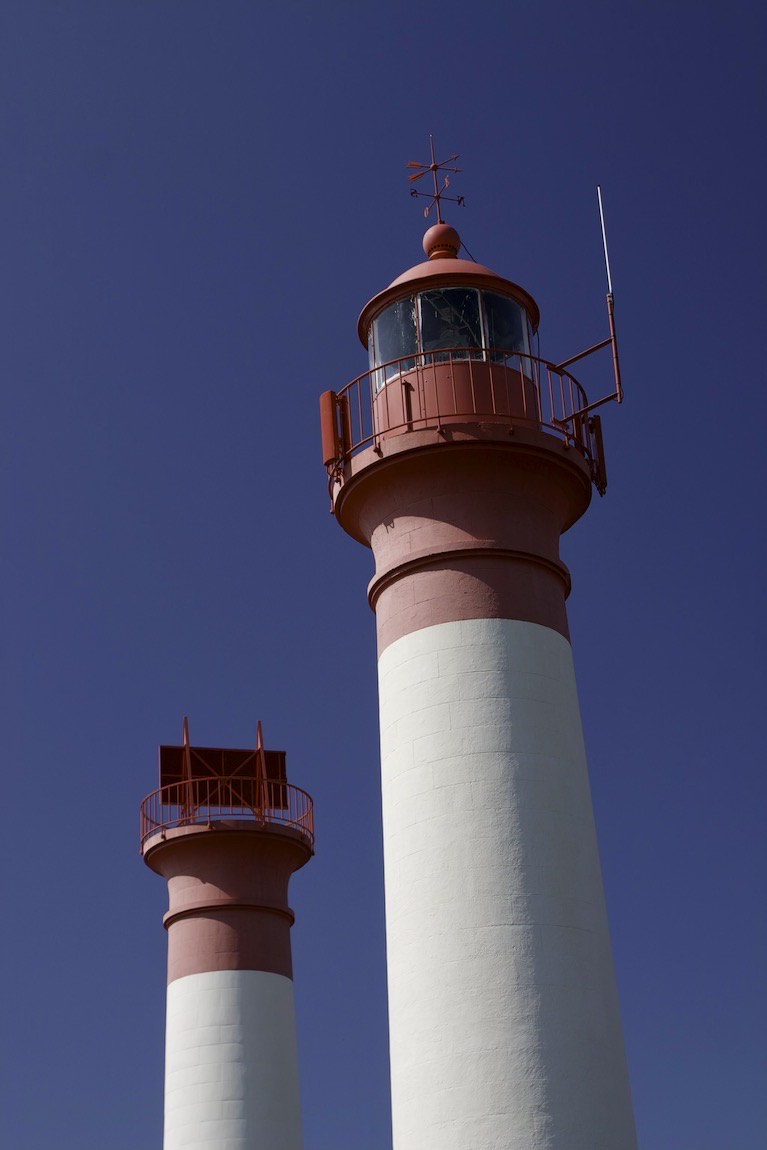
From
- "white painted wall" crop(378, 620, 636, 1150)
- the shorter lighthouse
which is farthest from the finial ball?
the shorter lighthouse

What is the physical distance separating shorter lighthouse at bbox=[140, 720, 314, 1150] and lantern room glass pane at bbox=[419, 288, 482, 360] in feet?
43.6

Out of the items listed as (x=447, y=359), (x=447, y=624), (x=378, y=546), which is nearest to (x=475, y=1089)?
(x=447, y=624)

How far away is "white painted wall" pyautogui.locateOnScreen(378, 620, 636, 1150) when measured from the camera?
14484 mm

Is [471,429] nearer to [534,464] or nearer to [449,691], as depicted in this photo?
[534,464]

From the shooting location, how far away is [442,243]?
18.6 meters

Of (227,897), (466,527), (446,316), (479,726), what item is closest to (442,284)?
(446,316)

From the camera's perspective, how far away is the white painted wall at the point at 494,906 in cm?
1448

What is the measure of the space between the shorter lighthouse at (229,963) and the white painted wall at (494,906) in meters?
12.2

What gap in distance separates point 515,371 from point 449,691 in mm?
3857

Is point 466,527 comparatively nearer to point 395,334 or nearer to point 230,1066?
point 395,334

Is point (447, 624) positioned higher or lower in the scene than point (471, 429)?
lower

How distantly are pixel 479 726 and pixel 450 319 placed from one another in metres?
4.69

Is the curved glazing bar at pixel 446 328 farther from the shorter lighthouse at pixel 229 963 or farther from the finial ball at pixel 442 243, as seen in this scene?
the shorter lighthouse at pixel 229 963

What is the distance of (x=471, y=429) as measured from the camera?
1670 cm
